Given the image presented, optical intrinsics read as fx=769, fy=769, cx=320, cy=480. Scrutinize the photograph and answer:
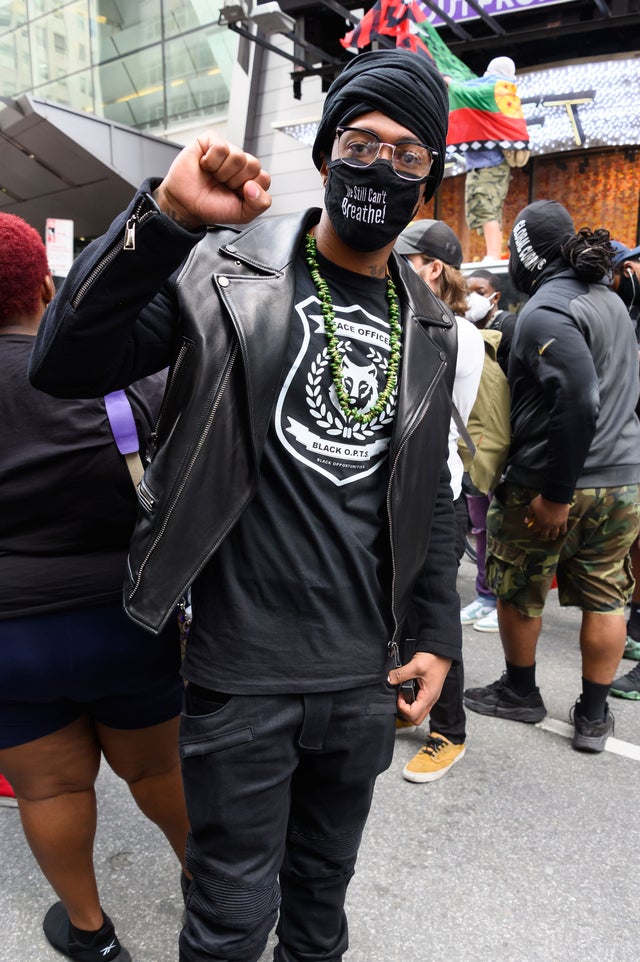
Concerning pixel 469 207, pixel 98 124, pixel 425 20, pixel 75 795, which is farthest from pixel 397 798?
pixel 98 124

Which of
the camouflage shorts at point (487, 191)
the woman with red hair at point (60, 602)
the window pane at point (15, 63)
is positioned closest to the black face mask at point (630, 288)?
the woman with red hair at point (60, 602)

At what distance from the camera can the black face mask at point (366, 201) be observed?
4.80ft

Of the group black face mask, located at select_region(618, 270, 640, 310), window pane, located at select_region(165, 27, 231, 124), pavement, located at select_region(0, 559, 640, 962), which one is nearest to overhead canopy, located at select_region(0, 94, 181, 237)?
window pane, located at select_region(165, 27, 231, 124)

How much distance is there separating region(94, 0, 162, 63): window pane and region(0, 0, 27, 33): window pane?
2404mm

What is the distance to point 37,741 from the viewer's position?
5.98 feet

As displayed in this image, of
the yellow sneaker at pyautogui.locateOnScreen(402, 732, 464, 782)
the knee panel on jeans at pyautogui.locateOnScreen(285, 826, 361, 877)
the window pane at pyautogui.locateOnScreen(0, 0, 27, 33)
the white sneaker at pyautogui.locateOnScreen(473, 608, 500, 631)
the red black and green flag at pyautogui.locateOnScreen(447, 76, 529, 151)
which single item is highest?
the window pane at pyautogui.locateOnScreen(0, 0, 27, 33)

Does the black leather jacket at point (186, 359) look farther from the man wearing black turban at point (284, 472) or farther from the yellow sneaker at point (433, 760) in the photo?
the yellow sneaker at point (433, 760)

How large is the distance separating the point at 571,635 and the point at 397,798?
213 cm

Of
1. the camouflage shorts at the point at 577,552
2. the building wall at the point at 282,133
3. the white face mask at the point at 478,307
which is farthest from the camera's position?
the building wall at the point at 282,133

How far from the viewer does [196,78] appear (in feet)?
46.3

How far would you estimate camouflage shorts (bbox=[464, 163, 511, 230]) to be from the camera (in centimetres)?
878

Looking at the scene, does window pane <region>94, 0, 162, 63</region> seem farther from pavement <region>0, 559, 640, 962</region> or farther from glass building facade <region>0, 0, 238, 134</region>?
pavement <region>0, 559, 640, 962</region>

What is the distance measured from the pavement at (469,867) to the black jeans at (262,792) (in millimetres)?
800

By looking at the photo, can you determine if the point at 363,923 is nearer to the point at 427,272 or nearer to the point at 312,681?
the point at 312,681
